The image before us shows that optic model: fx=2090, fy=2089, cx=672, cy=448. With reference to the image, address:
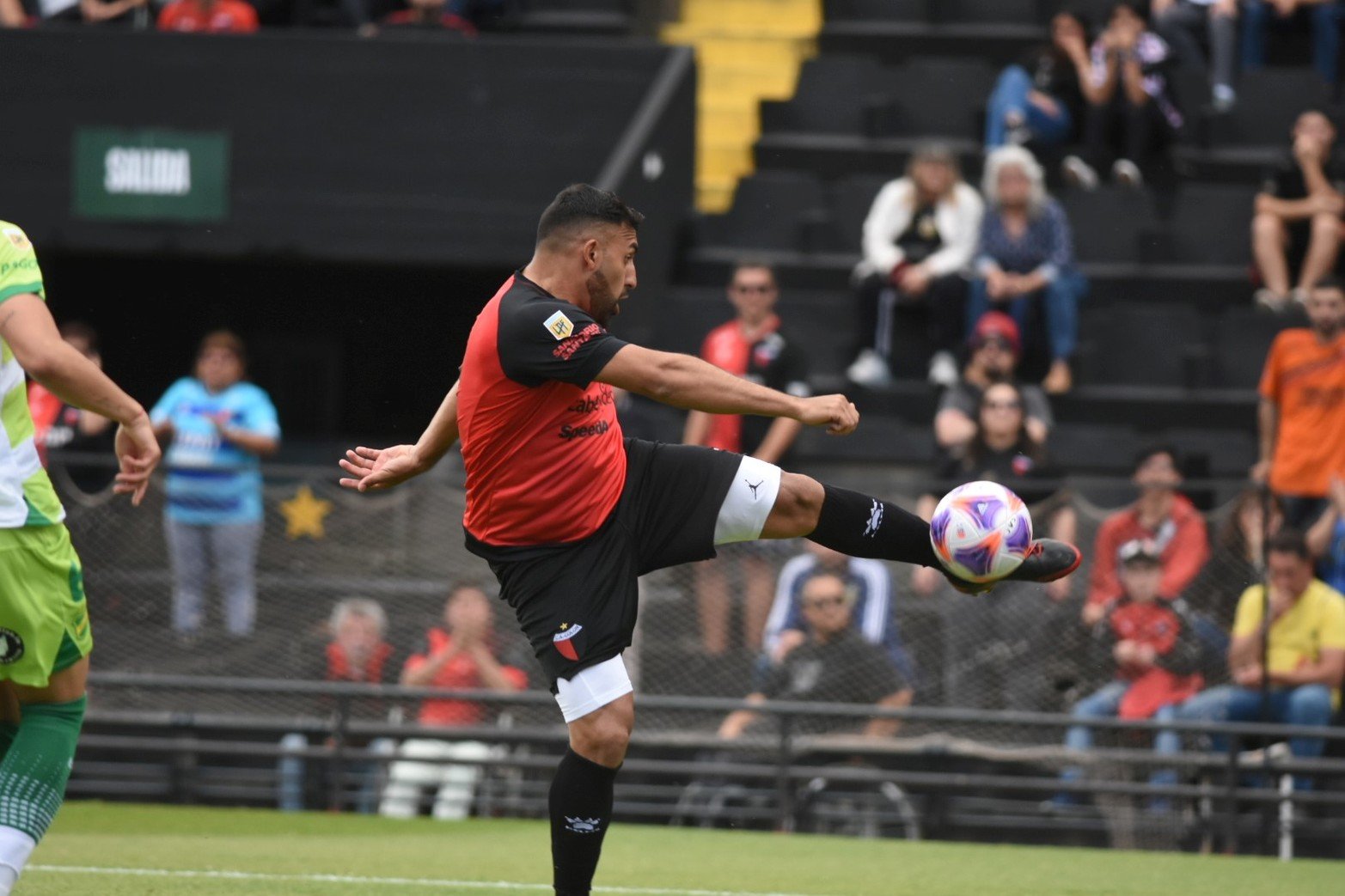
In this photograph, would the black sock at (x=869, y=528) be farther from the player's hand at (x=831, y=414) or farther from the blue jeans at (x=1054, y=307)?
the blue jeans at (x=1054, y=307)

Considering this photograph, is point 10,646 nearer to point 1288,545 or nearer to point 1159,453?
point 1288,545

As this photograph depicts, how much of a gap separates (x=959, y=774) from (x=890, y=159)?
5.96 m

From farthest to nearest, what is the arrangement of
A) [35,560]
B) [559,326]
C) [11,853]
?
1. [559,326]
2. [35,560]
3. [11,853]

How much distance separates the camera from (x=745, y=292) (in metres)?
11.9

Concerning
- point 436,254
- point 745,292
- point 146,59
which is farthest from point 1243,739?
point 146,59

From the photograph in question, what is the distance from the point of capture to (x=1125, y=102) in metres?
14.4

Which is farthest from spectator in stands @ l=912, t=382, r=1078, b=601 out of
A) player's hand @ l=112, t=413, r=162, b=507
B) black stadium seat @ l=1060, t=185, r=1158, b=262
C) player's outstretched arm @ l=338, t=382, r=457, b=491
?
player's hand @ l=112, t=413, r=162, b=507

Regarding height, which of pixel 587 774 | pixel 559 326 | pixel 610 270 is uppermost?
pixel 610 270

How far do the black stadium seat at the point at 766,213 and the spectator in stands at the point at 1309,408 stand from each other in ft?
13.4

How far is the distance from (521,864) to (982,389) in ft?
15.5

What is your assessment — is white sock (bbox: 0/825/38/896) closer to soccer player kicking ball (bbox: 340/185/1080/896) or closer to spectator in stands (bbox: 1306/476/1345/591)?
soccer player kicking ball (bbox: 340/185/1080/896)

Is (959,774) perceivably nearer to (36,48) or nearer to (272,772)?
(272,772)

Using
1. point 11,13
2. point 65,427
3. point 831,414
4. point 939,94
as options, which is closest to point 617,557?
point 831,414

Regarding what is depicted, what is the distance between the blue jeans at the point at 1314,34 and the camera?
14.8 meters
